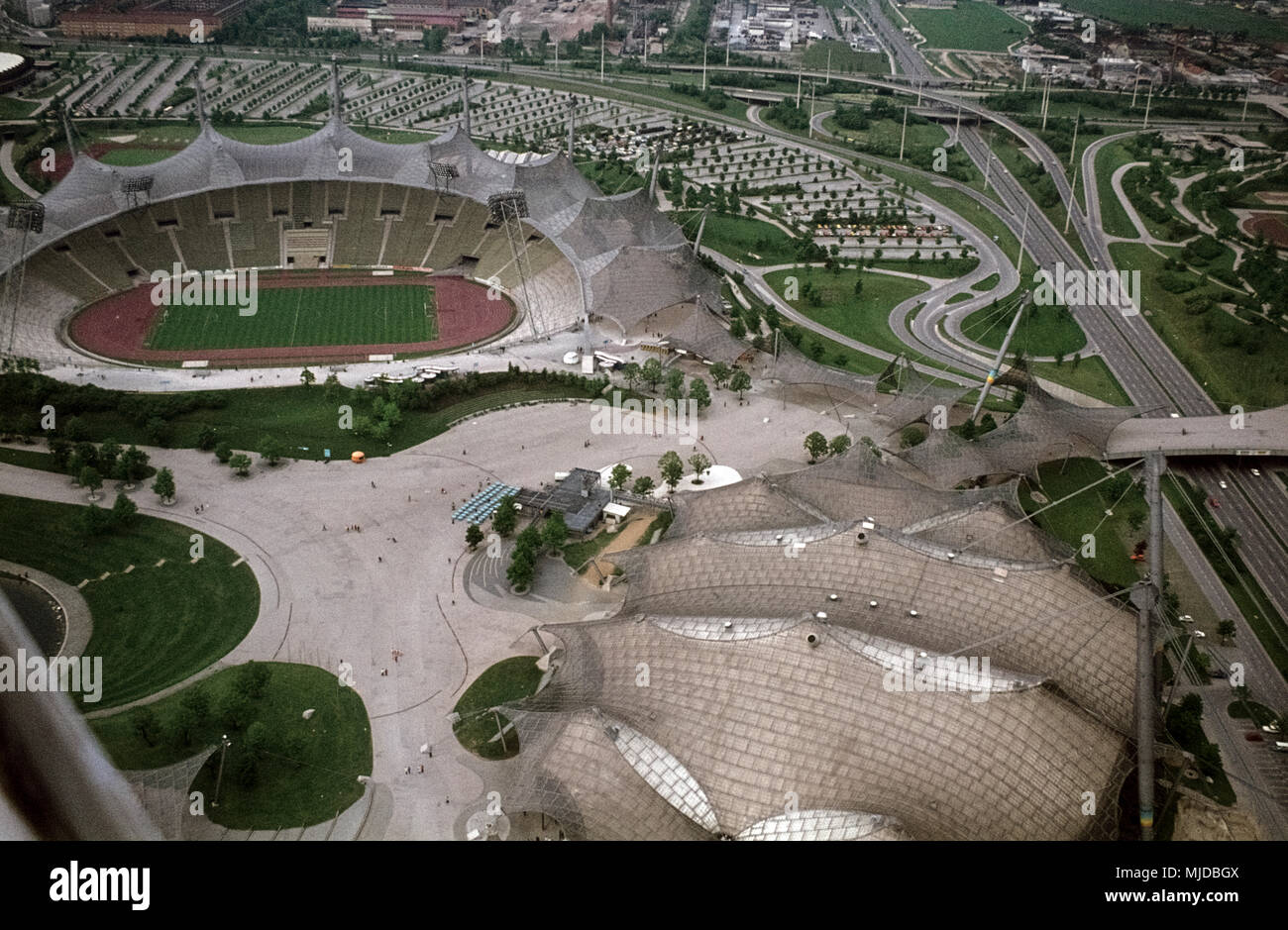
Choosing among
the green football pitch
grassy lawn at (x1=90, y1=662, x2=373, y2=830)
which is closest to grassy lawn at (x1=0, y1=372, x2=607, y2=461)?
the green football pitch

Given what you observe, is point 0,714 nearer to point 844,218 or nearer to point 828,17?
point 844,218

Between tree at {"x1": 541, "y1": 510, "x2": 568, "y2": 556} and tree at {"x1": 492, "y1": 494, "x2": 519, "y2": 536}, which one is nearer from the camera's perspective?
tree at {"x1": 541, "y1": 510, "x2": 568, "y2": 556}

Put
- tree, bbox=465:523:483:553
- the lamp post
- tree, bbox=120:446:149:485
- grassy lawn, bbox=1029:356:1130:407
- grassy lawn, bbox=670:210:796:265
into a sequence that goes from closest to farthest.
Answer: the lamp post
tree, bbox=465:523:483:553
tree, bbox=120:446:149:485
grassy lawn, bbox=1029:356:1130:407
grassy lawn, bbox=670:210:796:265

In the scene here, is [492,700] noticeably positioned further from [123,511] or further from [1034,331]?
[1034,331]

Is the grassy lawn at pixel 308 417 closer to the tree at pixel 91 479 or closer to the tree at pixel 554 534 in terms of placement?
the tree at pixel 91 479

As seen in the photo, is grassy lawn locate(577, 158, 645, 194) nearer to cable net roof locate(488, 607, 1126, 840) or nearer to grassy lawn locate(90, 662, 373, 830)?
grassy lawn locate(90, 662, 373, 830)
